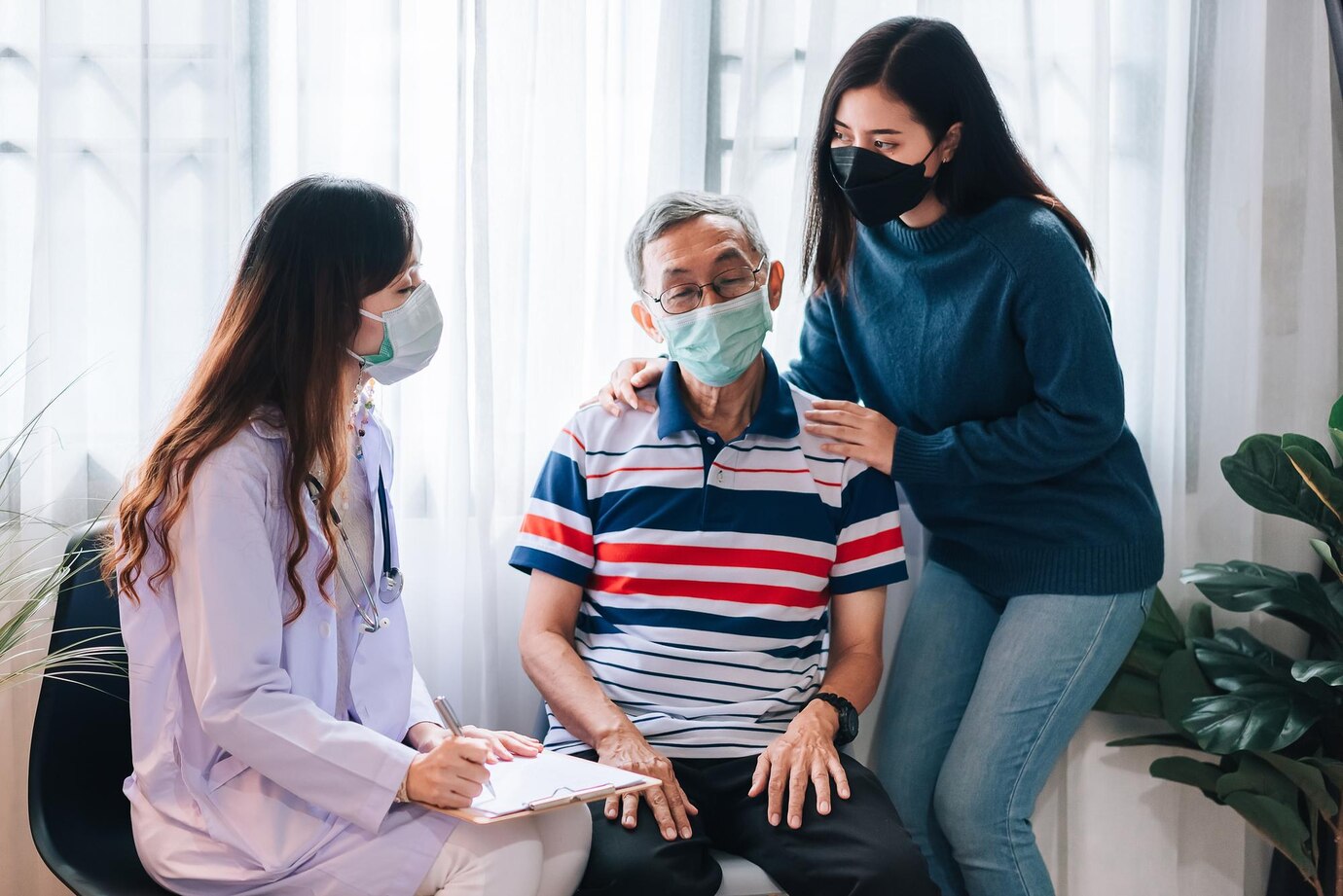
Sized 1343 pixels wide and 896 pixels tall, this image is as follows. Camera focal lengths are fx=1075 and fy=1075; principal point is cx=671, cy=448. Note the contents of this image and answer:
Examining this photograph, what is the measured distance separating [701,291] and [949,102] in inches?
20.3

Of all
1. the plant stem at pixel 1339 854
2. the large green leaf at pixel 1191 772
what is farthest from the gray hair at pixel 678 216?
the plant stem at pixel 1339 854

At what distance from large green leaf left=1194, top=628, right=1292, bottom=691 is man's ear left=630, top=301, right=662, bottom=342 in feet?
3.94

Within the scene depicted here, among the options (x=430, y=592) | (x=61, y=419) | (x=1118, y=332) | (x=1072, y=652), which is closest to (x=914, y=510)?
(x=1072, y=652)

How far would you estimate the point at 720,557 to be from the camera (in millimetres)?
1756

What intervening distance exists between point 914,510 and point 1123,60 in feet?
3.43

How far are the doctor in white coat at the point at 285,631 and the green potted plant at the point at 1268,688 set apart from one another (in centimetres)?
121

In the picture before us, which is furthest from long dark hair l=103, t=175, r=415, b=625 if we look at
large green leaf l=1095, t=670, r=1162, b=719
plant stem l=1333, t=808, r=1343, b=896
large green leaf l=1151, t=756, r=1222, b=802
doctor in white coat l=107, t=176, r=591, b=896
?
plant stem l=1333, t=808, r=1343, b=896

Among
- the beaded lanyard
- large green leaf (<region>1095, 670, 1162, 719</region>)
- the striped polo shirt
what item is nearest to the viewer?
the beaded lanyard

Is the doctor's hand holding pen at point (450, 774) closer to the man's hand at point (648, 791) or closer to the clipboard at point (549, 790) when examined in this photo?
the clipboard at point (549, 790)

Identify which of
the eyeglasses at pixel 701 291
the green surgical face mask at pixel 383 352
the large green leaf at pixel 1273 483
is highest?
the eyeglasses at pixel 701 291

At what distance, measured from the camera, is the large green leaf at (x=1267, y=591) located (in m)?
1.95

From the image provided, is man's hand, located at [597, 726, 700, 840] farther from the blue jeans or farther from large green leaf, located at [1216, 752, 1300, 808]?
large green leaf, located at [1216, 752, 1300, 808]

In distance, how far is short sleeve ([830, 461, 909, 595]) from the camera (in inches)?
70.3

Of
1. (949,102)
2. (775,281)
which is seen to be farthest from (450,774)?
(949,102)
